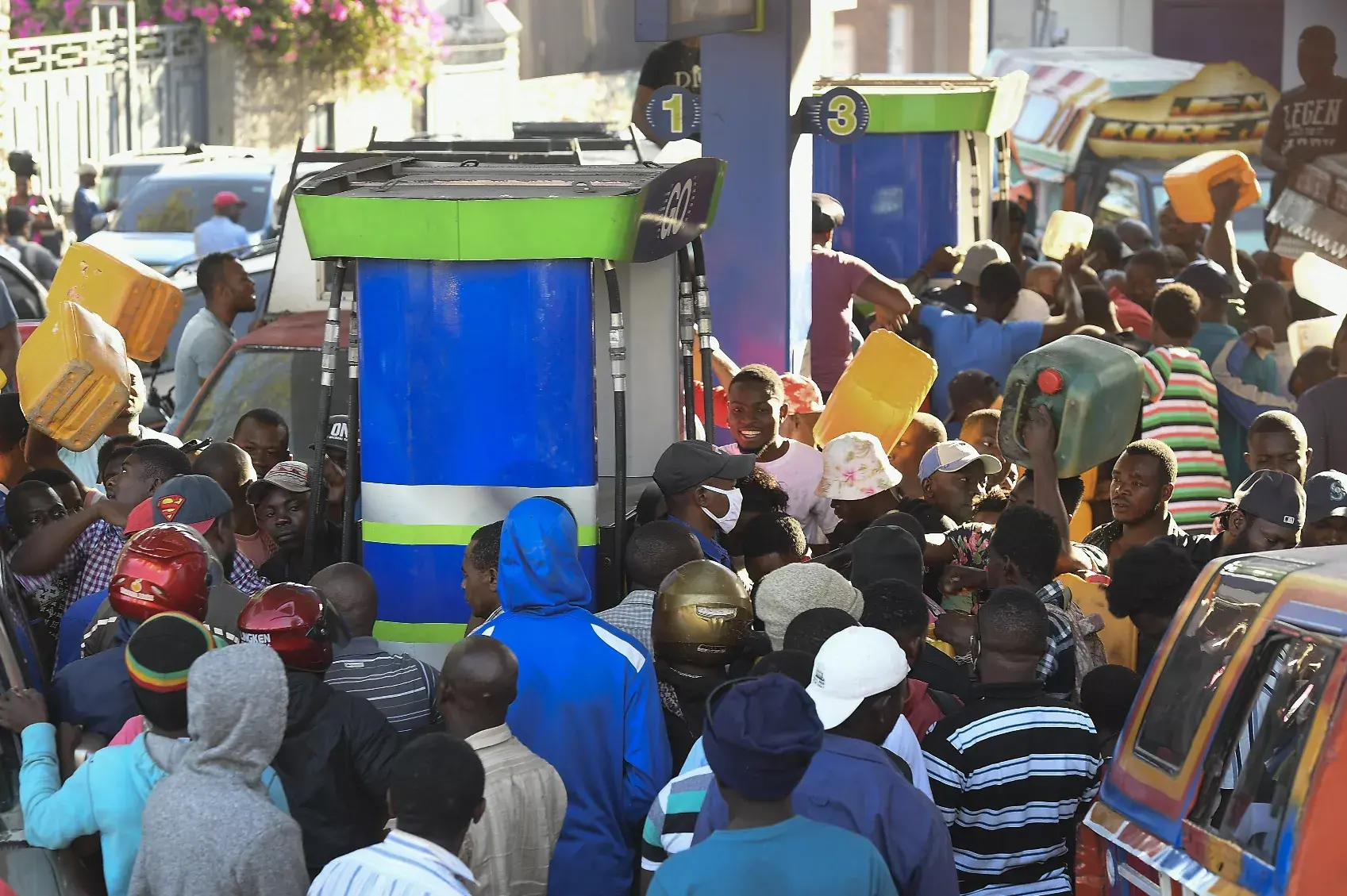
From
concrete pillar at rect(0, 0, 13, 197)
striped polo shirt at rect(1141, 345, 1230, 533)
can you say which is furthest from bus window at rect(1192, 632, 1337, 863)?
concrete pillar at rect(0, 0, 13, 197)

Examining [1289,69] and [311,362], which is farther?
[1289,69]

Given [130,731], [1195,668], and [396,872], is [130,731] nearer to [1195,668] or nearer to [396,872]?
[396,872]

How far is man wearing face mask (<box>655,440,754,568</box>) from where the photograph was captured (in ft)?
20.3

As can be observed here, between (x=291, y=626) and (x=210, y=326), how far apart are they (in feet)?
18.9

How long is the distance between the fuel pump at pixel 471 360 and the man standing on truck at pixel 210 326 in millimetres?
4112

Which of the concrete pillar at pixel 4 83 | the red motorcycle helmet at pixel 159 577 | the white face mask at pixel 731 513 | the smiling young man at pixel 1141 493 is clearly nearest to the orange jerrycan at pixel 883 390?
the white face mask at pixel 731 513

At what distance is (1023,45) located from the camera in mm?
26328

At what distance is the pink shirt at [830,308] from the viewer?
1078cm

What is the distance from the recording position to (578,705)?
4.88 metres

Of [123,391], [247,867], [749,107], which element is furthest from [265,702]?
[749,107]

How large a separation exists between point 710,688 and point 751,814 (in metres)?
1.53

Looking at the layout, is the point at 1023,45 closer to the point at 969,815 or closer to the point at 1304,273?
the point at 1304,273

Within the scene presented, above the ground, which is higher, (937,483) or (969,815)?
(937,483)

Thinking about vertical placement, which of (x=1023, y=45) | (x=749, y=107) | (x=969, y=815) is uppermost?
(x=1023, y=45)
